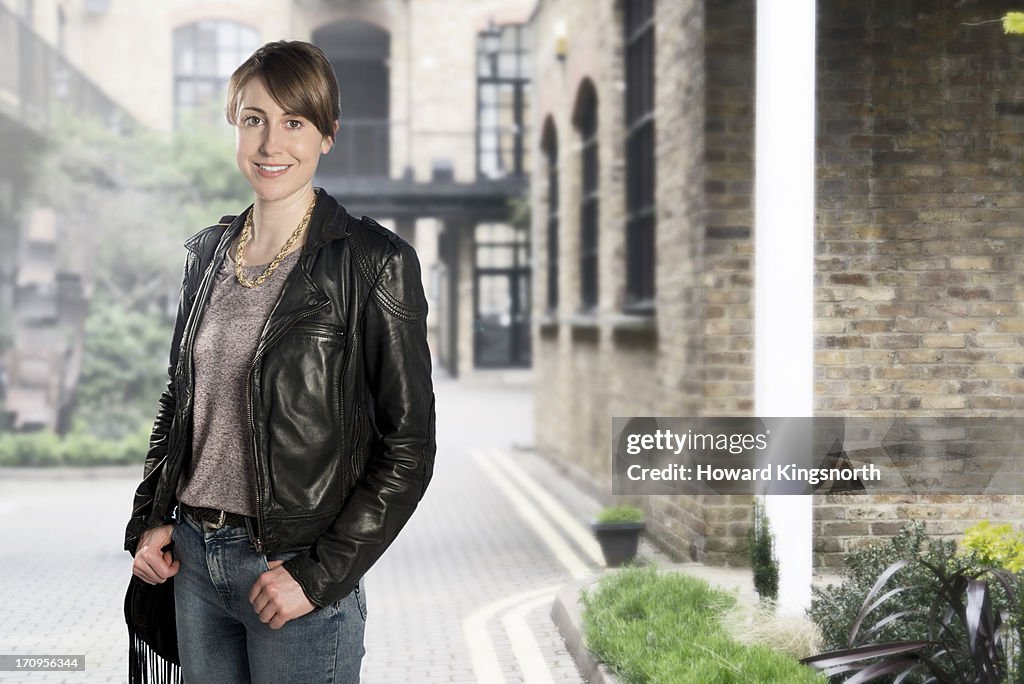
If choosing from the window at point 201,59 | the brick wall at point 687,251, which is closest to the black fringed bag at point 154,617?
the brick wall at point 687,251

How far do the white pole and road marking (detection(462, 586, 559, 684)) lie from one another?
114cm

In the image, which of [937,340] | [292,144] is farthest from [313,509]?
[937,340]

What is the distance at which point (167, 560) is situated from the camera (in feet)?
7.09

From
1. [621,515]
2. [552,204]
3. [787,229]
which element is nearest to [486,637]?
[621,515]

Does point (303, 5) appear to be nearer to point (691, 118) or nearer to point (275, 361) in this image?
point (691, 118)

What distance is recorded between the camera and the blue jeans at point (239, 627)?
2043 mm

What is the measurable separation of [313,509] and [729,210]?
407 centimetres

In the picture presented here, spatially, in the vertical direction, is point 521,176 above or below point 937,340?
above

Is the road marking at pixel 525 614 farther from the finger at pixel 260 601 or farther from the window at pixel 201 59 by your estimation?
the window at pixel 201 59

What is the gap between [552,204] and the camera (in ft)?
39.1

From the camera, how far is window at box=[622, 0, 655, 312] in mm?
7805

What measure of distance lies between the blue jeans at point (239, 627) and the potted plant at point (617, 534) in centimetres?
406

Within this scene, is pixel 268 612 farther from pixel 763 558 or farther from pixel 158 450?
pixel 763 558

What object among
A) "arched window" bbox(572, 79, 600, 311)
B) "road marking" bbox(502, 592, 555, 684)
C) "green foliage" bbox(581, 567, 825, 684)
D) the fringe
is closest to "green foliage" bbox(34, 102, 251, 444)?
"arched window" bbox(572, 79, 600, 311)
